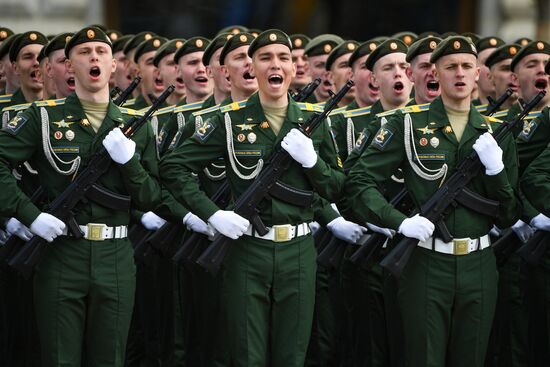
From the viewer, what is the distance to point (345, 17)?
17906 mm

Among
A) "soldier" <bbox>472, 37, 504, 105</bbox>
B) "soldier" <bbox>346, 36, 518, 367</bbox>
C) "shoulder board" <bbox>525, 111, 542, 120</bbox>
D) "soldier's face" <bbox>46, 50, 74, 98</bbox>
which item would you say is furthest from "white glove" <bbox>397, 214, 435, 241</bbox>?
"soldier" <bbox>472, 37, 504, 105</bbox>

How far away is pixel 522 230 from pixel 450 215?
121 centimetres

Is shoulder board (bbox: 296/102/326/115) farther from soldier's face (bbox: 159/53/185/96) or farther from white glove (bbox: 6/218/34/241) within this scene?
soldier's face (bbox: 159/53/185/96)

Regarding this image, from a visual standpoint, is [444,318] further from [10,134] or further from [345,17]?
[345,17]

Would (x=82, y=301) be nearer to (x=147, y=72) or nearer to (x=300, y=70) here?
(x=147, y=72)

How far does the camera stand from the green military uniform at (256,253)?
8883mm

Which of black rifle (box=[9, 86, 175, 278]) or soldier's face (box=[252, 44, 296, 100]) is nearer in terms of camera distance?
black rifle (box=[9, 86, 175, 278])

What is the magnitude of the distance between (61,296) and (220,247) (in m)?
0.88

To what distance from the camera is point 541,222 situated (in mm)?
9641

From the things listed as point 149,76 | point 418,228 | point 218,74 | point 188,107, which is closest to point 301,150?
point 418,228

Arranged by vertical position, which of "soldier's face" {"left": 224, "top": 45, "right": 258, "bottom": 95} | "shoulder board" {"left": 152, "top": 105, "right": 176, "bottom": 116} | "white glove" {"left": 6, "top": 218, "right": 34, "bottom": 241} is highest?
"soldier's face" {"left": 224, "top": 45, "right": 258, "bottom": 95}

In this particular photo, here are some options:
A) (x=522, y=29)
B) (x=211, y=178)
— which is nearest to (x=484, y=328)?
(x=211, y=178)

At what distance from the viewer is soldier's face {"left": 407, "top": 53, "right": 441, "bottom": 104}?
9.86 metres

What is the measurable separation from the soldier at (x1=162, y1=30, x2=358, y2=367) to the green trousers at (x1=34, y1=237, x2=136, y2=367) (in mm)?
553
